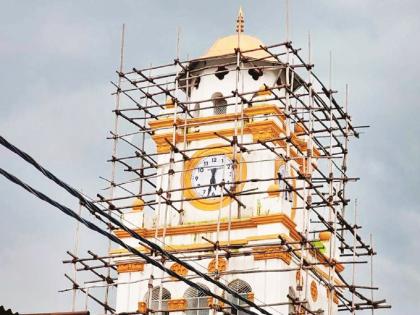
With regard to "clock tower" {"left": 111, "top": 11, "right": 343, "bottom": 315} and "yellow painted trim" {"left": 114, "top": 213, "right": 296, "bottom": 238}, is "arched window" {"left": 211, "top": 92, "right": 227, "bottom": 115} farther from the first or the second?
"yellow painted trim" {"left": 114, "top": 213, "right": 296, "bottom": 238}

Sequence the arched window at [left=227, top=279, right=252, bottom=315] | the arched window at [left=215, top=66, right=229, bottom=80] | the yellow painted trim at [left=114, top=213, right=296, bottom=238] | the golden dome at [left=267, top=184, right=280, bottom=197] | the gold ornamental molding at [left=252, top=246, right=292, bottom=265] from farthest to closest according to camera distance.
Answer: the arched window at [left=215, top=66, right=229, bottom=80], the golden dome at [left=267, top=184, right=280, bottom=197], the yellow painted trim at [left=114, top=213, right=296, bottom=238], the arched window at [left=227, top=279, right=252, bottom=315], the gold ornamental molding at [left=252, top=246, right=292, bottom=265]

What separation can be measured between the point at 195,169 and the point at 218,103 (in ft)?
7.47

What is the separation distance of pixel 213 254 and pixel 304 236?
7.72 ft

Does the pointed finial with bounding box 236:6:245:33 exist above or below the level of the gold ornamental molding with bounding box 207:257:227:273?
above

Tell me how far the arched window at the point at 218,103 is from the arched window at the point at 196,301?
211 inches

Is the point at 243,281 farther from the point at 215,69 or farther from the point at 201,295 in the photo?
the point at 215,69

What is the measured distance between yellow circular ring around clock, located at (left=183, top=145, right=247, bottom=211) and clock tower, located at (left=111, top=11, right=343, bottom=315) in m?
0.03

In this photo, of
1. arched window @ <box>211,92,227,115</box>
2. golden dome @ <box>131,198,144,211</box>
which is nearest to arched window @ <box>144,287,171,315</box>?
golden dome @ <box>131,198,144,211</box>

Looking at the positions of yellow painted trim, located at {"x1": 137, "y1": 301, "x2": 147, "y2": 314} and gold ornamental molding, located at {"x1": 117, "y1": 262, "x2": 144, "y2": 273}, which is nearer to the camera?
yellow painted trim, located at {"x1": 137, "y1": 301, "x2": 147, "y2": 314}

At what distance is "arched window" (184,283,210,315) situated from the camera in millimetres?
31531

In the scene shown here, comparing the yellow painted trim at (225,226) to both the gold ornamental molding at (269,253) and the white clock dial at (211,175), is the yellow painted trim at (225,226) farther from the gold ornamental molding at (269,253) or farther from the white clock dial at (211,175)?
the white clock dial at (211,175)

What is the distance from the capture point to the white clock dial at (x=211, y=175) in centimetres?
3262

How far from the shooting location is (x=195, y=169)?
110 feet

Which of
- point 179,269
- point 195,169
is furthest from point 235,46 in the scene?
point 179,269
